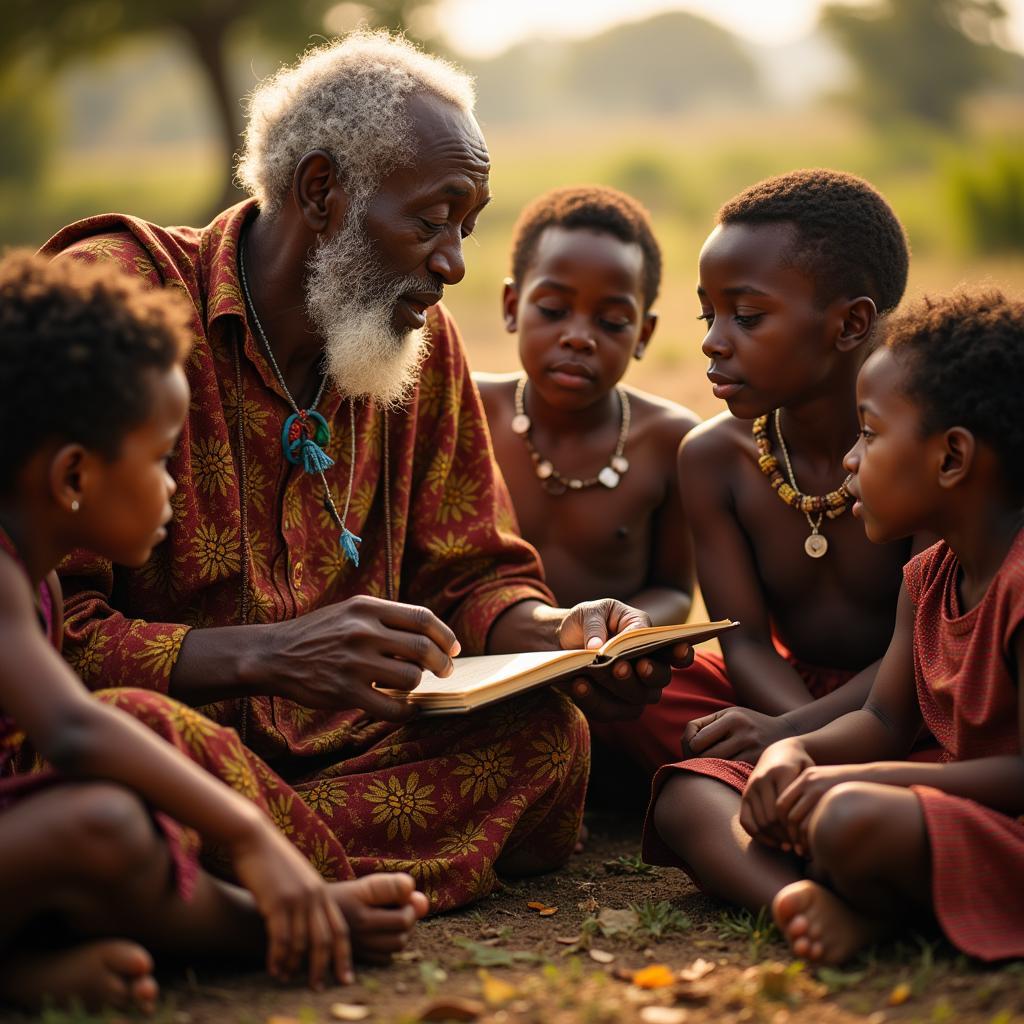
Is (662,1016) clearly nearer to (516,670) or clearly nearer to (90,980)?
(516,670)

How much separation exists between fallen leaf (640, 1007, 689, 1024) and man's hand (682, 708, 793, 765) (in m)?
1.09

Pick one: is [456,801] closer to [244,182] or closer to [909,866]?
[909,866]

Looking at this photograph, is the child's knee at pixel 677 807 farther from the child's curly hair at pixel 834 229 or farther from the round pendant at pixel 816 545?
the child's curly hair at pixel 834 229

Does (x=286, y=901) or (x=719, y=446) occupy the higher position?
(x=719, y=446)

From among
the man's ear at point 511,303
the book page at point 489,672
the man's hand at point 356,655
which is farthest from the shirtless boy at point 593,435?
the man's hand at point 356,655

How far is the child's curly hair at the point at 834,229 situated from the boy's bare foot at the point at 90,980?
9.10 feet

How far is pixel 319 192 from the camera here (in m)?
4.04

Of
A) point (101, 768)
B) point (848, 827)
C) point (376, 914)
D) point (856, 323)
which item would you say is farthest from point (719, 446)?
point (101, 768)

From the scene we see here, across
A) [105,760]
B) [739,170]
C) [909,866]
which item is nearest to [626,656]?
[909,866]

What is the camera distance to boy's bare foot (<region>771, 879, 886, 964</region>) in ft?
9.92

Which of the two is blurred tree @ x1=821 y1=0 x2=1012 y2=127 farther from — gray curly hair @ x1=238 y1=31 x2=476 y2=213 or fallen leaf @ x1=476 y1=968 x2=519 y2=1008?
fallen leaf @ x1=476 y1=968 x2=519 y2=1008

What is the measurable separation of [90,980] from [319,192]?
2.27m

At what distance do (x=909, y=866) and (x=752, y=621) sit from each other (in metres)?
1.41

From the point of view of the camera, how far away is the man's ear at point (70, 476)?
2861 mm
